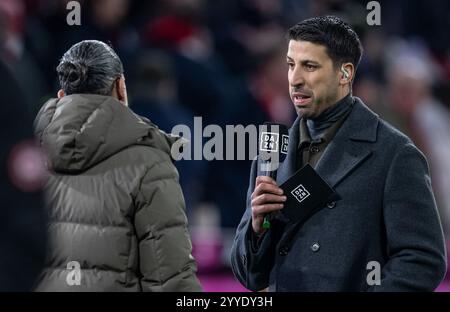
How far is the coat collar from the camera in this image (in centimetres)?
344

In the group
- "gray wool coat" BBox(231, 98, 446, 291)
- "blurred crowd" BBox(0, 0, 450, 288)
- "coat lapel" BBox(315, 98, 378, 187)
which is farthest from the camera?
"blurred crowd" BBox(0, 0, 450, 288)

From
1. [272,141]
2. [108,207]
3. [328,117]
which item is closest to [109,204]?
[108,207]

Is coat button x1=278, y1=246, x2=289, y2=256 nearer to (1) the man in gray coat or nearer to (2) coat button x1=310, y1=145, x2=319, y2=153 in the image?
(1) the man in gray coat

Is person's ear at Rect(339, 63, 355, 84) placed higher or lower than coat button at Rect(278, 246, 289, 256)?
higher

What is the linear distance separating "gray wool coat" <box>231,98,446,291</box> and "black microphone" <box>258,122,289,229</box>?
118 millimetres

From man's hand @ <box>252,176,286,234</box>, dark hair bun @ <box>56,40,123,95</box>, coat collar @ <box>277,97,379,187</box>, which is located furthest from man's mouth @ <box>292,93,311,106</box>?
dark hair bun @ <box>56,40,123,95</box>

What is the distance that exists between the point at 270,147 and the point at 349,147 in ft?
0.89

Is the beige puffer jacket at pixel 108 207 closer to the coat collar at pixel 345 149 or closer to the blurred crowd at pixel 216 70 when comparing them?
the coat collar at pixel 345 149

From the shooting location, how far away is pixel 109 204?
3.30 m

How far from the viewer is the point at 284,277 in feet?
11.3

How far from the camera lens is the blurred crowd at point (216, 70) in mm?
6363

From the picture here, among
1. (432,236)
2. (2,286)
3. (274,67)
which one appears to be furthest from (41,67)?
(2,286)

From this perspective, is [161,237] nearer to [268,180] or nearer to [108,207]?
[108,207]
